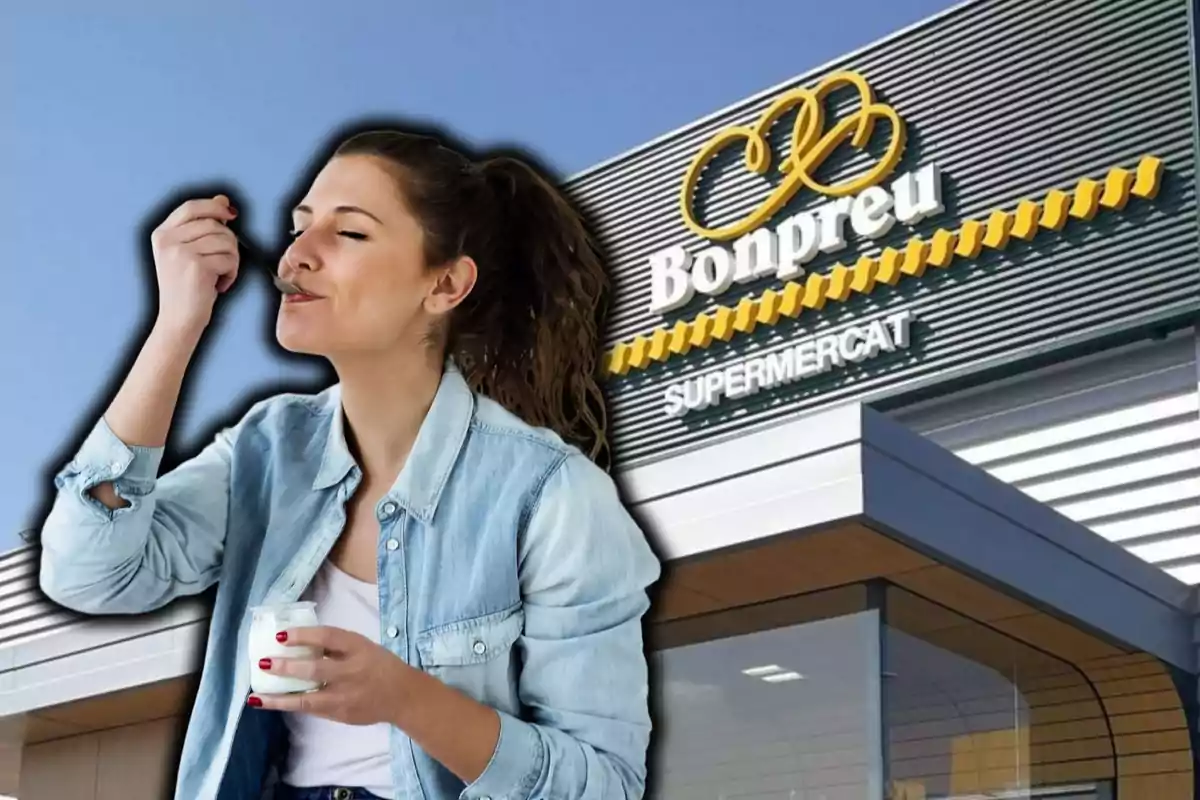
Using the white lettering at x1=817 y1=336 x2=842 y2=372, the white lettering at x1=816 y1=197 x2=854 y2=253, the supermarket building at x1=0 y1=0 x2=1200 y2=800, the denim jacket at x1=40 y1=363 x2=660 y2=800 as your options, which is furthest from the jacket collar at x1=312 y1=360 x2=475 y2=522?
the white lettering at x1=816 y1=197 x2=854 y2=253

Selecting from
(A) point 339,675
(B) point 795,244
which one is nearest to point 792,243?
(B) point 795,244

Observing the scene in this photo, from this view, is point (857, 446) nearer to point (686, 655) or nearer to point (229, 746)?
point (686, 655)

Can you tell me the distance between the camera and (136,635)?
6.40m

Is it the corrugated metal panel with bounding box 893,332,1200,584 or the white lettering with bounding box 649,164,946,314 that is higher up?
the white lettering with bounding box 649,164,946,314

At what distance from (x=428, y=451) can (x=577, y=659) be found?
0.78 feet

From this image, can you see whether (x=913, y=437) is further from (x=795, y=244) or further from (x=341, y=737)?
(x=795, y=244)

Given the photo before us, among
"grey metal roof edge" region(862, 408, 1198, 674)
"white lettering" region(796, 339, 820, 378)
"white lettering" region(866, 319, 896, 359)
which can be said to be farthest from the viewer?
"white lettering" region(796, 339, 820, 378)

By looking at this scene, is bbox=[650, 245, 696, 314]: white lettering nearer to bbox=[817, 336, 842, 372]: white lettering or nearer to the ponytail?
bbox=[817, 336, 842, 372]: white lettering

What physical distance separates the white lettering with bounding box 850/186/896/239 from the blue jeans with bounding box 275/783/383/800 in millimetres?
8953

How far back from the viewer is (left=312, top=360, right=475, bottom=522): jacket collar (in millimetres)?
1449

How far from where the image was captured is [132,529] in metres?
1.42

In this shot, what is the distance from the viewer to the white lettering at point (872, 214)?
33.0 ft

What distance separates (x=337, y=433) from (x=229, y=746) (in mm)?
300

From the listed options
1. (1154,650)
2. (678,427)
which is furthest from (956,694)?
(678,427)
